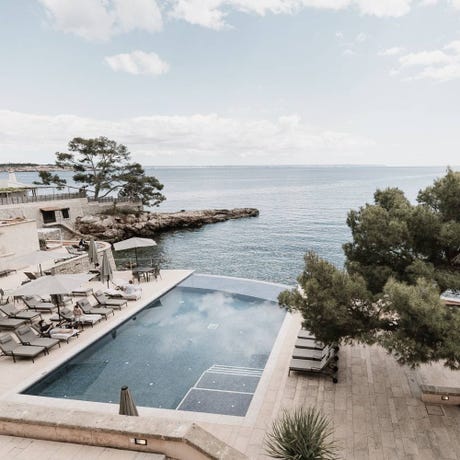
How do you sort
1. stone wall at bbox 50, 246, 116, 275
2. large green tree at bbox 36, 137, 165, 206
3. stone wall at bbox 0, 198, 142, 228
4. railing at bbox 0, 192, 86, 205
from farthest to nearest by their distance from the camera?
large green tree at bbox 36, 137, 165, 206 < railing at bbox 0, 192, 86, 205 < stone wall at bbox 0, 198, 142, 228 < stone wall at bbox 50, 246, 116, 275

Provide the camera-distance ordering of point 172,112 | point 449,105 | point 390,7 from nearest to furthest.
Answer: point 390,7 < point 449,105 < point 172,112

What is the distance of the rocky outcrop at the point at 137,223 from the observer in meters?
43.8

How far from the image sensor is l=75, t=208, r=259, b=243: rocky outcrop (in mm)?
43844

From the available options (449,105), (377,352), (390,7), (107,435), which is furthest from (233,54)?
(449,105)

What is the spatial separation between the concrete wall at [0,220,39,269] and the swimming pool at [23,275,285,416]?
12036mm

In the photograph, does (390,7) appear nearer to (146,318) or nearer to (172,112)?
(146,318)

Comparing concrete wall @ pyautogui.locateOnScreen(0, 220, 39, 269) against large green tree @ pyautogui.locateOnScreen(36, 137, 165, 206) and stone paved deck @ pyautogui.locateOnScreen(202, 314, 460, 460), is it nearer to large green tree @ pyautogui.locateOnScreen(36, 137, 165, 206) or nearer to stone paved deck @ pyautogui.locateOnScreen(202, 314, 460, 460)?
stone paved deck @ pyautogui.locateOnScreen(202, 314, 460, 460)

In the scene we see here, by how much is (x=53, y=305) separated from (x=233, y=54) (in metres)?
39.0

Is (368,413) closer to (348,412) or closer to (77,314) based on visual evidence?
(348,412)

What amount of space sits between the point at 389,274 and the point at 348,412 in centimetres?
323

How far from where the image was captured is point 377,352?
33.2 feet

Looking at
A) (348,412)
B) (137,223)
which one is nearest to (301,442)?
(348,412)

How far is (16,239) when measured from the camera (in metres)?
22.0

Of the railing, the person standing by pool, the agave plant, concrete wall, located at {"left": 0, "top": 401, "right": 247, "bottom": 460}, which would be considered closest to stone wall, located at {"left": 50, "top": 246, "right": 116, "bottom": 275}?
the person standing by pool
